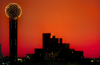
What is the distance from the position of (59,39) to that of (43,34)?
211 cm

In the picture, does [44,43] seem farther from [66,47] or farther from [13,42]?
[13,42]

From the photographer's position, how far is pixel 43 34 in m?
19.2

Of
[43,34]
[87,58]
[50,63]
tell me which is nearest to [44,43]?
[43,34]

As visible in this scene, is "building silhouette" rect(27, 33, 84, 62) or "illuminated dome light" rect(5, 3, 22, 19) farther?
"building silhouette" rect(27, 33, 84, 62)

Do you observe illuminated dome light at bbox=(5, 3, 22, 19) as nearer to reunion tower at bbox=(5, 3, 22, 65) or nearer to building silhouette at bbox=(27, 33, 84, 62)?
reunion tower at bbox=(5, 3, 22, 65)

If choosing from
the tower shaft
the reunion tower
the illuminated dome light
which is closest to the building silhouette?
the tower shaft

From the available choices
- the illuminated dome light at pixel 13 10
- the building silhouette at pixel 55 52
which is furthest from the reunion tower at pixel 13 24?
the building silhouette at pixel 55 52

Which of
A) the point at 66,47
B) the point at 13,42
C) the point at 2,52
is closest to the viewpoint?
the point at 13,42

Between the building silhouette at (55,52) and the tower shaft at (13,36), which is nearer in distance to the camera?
the tower shaft at (13,36)

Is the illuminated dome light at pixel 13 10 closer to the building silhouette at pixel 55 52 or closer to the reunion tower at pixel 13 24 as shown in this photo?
the reunion tower at pixel 13 24

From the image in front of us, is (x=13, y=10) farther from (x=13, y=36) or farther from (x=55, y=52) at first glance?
(x=55, y=52)

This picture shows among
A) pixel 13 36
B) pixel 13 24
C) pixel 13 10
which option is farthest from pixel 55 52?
pixel 13 10

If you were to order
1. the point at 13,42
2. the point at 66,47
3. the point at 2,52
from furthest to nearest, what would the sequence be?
the point at 66,47 → the point at 2,52 → the point at 13,42

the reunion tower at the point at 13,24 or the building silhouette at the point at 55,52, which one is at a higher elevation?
the reunion tower at the point at 13,24
